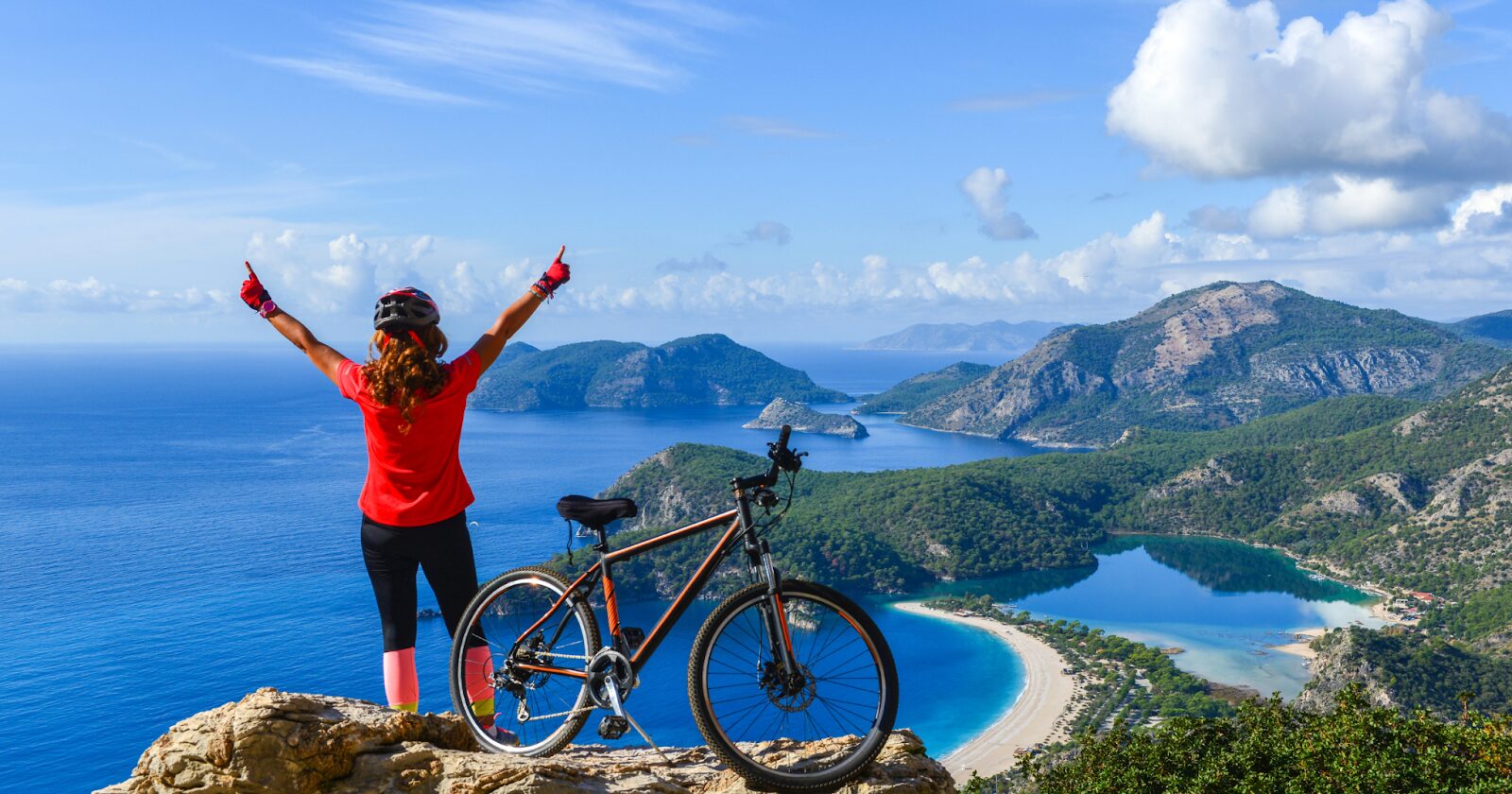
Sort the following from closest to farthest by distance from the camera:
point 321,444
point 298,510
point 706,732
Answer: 1. point 706,732
2. point 298,510
3. point 321,444

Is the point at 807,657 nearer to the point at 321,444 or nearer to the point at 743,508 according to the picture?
the point at 743,508

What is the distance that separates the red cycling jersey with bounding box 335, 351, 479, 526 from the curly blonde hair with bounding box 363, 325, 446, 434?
0.05m

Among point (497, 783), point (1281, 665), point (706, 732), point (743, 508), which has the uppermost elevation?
point (743, 508)

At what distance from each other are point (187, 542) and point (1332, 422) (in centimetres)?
18360

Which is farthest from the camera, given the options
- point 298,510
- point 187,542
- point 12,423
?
point 12,423

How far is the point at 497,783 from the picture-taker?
5.23m

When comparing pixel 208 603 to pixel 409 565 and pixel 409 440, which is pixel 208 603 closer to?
pixel 409 565

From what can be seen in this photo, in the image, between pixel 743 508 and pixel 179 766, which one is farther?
pixel 179 766

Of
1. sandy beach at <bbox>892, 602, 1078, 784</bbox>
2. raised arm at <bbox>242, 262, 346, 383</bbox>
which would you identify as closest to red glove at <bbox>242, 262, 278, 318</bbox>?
raised arm at <bbox>242, 262, 346, 383</bbox>

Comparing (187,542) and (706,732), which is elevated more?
(706,732)

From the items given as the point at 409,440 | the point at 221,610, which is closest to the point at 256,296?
the point at 409,440

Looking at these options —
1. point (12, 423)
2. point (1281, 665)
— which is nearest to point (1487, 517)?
point (1281, 665)

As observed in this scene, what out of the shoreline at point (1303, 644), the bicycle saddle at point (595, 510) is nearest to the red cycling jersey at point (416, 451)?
the bicycle saddle at point (595, 510)

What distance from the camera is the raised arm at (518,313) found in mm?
5637
